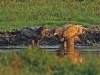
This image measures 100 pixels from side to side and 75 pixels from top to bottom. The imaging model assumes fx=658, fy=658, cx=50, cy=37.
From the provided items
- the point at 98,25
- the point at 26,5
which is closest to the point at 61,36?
the point at 98,25

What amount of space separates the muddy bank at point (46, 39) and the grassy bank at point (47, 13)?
194cm

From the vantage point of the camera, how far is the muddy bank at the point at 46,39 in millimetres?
23031

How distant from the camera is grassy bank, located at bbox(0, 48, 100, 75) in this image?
12.1 metres

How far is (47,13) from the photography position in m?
28.4

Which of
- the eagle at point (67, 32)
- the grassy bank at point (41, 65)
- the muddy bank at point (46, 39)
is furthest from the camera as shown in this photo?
the muddy bank at point (46, 39)

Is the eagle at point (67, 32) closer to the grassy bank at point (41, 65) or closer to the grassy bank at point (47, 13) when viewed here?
the grassy bank at point (47, 13)

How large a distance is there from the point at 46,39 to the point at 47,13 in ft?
16.7

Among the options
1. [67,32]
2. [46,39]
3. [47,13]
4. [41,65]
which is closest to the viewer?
[41,65]

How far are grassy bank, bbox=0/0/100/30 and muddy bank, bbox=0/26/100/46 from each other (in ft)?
6.36

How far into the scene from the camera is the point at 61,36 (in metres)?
22.6

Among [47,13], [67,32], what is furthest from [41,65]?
[47,13]

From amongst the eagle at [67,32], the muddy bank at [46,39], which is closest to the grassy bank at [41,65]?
the eagle at [67,32]

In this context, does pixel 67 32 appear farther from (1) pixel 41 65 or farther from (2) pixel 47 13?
(1) pixel 41 65

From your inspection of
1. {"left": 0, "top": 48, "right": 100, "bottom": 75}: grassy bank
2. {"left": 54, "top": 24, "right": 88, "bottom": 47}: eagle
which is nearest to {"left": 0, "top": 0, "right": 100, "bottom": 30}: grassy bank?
{"left": 54, "top": 24, "right": 88, "bottom": 47}: eagle
